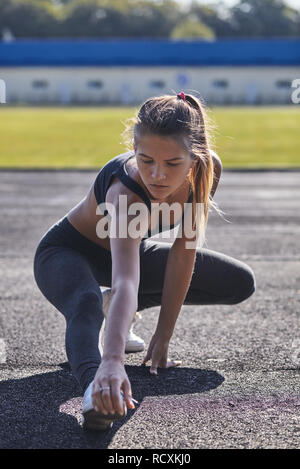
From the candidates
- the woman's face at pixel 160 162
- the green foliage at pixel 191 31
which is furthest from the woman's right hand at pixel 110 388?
the green foliage at pixel 191 31

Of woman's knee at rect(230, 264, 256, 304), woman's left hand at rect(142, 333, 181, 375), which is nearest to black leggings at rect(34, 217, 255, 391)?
woman's knee at rect(230, 264, 256, 304)

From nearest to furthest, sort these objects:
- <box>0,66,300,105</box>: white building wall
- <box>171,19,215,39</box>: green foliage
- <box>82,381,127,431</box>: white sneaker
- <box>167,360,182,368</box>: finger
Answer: <box>82,381,127,431</box>: white sneaker < <box>167,360,182,368</box>: finger < <box>0,66,300,105</box>: white building wall < <box>171,19,215,39</box>: green foliage

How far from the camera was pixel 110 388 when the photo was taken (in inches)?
92.4

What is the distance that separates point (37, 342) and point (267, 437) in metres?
1.71

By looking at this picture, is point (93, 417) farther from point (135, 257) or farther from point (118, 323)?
point (135, 257)

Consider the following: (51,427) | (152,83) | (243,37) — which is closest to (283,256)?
(51,427)

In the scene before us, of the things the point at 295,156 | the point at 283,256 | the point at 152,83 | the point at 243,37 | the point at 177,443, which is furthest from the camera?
the point at 243,37

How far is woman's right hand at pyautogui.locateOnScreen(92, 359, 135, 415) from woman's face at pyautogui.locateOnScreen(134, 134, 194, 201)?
0.74m

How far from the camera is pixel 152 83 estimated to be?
2384 inches

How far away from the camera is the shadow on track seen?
2612 millimetres

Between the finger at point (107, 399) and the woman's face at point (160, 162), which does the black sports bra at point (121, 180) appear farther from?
the finger at point (107, 399)

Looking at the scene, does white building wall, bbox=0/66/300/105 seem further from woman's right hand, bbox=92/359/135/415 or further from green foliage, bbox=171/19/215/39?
woman's right hand, bbox=92/359/135/415

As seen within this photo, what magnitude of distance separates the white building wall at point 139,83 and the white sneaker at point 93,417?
56477 mm
